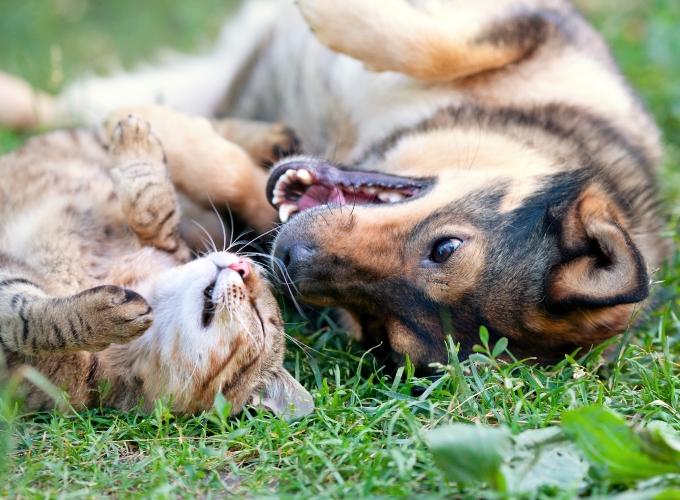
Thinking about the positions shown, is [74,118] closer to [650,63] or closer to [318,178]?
[318,178]

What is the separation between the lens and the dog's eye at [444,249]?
3248 mm

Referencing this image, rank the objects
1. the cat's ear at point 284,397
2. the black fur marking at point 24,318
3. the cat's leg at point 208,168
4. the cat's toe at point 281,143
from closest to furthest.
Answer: the black fur marking at point 24,318
the cat's ear at point 284,397
the cat's leg at point 208,168
the cat's toe at point 281,143

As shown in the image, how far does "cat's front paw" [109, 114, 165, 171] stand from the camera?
3.76 m

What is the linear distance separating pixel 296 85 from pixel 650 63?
11.9ft

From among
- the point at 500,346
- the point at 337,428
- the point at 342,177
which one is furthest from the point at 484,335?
the point at 342,177

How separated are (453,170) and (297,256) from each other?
1019mm

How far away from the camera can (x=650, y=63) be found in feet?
22.3

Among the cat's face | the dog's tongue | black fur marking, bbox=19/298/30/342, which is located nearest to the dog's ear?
the dog's tongue

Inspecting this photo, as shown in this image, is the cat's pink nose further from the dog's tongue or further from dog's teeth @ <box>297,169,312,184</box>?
dog's teeth @ <box>297,169,312,184</box>

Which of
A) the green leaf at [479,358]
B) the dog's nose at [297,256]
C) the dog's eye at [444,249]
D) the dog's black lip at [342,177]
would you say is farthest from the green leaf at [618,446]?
the dog's black lip at [342,177]

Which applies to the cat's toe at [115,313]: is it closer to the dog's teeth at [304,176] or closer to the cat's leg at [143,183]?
the cat's leg at [143,183]

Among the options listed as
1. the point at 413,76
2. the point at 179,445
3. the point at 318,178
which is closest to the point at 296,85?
the point at 413,76

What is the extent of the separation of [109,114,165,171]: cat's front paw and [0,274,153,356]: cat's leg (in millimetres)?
1001

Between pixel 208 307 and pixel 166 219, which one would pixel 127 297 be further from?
pixel 166 219
